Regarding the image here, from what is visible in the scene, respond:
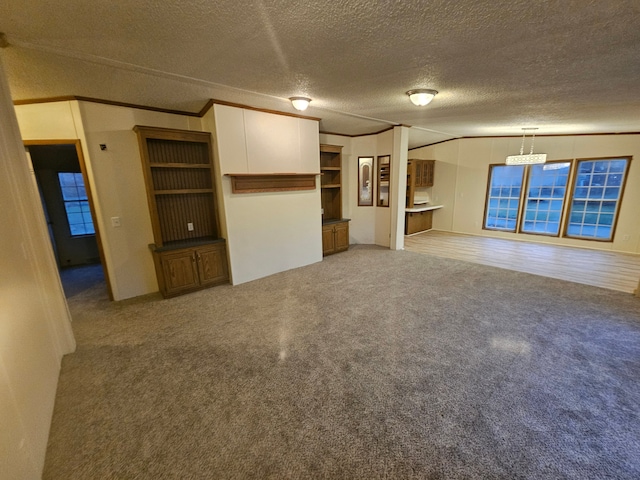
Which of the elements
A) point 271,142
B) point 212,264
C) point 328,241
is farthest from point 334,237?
point 212,264

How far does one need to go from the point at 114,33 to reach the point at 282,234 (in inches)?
123

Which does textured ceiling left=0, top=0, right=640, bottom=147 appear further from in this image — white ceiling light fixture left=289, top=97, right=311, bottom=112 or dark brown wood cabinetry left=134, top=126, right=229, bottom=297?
dark brown wood cabinetry left=134, top=126, right=229, bottom=297

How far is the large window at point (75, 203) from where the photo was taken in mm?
5203

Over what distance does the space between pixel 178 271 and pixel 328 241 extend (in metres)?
2.93

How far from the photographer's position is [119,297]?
12.2 ft

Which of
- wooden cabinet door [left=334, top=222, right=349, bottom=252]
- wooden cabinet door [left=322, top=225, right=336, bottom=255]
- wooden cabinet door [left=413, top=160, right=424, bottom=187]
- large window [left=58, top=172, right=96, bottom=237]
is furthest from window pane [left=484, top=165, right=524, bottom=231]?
large window [left=58, top=172, right=96, bottom=237]

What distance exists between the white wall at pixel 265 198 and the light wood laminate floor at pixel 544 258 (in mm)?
2855

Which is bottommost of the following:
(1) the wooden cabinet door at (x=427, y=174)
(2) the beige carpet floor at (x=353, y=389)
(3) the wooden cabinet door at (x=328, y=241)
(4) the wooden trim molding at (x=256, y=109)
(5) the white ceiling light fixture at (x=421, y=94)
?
(2) the beige carpet floor at (x=353, y=389)

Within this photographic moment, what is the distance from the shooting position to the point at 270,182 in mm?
4266

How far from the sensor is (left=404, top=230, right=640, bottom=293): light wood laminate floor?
428cm

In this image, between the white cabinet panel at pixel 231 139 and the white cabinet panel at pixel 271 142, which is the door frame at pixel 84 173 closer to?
the white cabinet panel at pixel 231 139

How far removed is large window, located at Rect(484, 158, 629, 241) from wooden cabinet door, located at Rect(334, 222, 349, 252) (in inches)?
175

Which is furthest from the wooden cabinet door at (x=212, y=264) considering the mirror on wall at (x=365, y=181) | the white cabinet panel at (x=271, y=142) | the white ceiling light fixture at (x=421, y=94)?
the mirror on wall at (x=365, y=181)

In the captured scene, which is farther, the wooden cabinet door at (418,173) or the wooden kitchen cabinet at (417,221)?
the wooden kitchen cabinet at (417,221)
